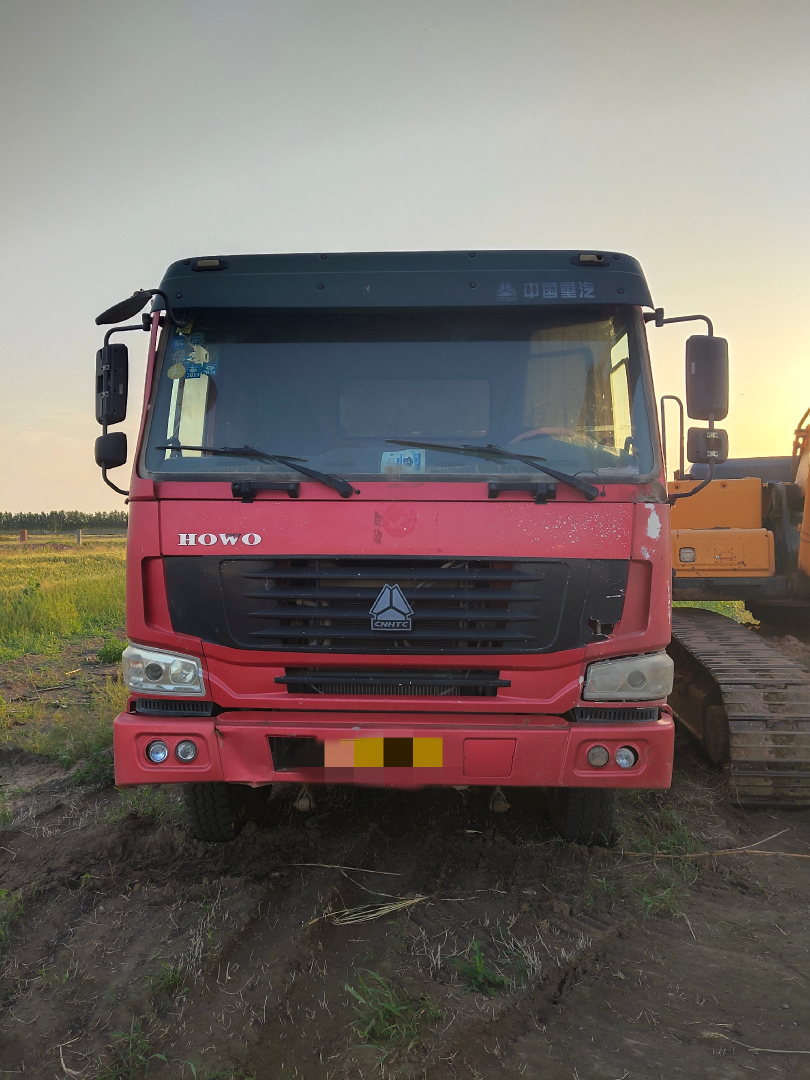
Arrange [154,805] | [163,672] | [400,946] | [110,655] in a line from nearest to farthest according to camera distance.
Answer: [400,946]
[163,672]
[154,805]
[110,655]

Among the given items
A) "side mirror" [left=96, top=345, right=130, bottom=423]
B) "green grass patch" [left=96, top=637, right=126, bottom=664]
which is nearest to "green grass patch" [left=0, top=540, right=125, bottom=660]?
"green grass patch" [left=96, top=637, right=126, bottom=664]

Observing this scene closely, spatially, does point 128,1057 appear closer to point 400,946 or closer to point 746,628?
point 400,946

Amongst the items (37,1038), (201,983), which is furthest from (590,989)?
(37,1038)

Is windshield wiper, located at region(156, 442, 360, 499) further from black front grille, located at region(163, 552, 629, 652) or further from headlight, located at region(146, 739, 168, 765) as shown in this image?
headlight, located at region(146, 739, 168, 765)

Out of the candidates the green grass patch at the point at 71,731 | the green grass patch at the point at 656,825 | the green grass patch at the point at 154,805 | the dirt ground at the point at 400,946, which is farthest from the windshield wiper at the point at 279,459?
the green grass patch at the point at 71,731

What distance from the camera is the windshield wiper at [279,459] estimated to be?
3.17 meters

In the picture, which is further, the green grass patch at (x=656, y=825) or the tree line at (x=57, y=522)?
the tree line at (x=57, y=522)

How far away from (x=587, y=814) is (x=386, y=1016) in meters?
1.60

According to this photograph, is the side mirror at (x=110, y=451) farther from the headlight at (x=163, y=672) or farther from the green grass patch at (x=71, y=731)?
the green grass patch at (x=71, y=731)

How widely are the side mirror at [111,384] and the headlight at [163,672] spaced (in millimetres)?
1182

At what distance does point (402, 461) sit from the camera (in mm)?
3301

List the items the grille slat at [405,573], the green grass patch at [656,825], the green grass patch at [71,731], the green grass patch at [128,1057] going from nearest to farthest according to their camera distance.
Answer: the green grass patch at [128,1057] → the grille slat at [405,573] → the green grass patch at [656,825] → the green grass patch at [71,731]

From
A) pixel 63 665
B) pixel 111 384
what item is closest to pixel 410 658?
pixel 111 384

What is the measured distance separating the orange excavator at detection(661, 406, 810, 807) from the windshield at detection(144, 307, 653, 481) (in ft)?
2.71
